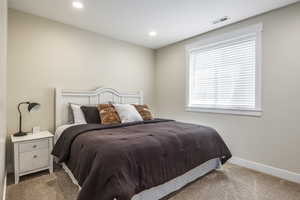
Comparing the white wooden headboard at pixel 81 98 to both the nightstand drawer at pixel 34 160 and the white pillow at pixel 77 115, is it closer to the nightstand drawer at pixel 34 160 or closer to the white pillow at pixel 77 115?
the white pillow at pixel 77 115

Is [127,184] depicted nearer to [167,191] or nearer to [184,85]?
[167,191]

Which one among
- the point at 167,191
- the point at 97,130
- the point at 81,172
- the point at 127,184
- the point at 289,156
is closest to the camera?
the point at 127,184

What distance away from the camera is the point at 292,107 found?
7.58 feet

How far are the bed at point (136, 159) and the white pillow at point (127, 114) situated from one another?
276 mm

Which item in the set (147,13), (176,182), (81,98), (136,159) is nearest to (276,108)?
(176,182)

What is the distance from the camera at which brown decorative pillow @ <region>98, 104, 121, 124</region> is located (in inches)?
109

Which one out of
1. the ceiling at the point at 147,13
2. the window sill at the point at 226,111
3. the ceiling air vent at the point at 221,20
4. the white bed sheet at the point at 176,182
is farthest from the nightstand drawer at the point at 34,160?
the ceiling air vent at the point at 221,20

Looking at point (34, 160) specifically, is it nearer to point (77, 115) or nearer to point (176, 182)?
point (77, 115)

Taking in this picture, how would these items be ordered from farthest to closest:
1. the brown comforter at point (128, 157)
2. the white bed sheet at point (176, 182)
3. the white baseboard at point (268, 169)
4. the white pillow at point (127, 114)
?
the white pillow at point (127, 114), the white baseboard at point (268, 169), the white bed sheet at point (176, 182), the brown comforter at point (128, 157)

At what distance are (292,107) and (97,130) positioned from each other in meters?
2.80

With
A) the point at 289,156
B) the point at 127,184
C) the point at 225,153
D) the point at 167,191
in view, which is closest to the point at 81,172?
the point at 127,184

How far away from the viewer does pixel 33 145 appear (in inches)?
89.2

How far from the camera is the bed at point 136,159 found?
1367 millimetres

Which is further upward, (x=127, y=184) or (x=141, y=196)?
(x=127, y=184)
